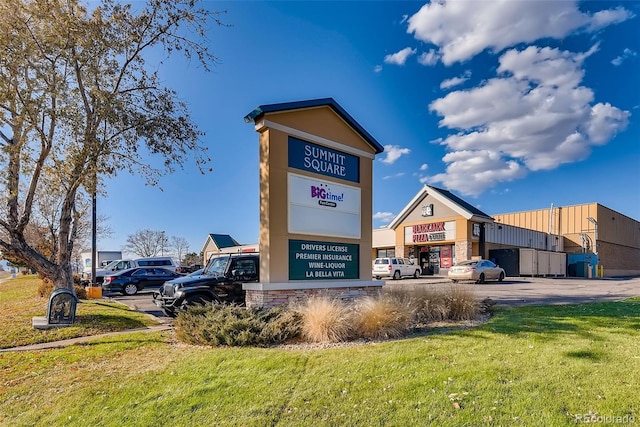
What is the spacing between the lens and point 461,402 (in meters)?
3.95

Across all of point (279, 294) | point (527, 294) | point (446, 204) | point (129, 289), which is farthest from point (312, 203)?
point (446, 204)

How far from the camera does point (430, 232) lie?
31938 millimetres

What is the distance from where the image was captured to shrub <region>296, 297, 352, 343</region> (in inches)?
264

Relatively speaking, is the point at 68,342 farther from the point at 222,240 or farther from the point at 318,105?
the point at 222,240

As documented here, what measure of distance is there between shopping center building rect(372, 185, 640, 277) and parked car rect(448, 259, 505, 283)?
20.6 ft

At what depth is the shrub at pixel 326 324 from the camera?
6695 millimetres

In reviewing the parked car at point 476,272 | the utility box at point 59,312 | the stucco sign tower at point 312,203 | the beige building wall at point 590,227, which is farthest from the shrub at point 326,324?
the beige building wall at point 590,227

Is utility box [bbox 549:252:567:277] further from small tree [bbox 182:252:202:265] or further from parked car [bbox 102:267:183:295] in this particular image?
small tree [bbox 182:252:202:265]

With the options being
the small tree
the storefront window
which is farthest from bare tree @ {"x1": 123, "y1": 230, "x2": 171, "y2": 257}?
the storefront window

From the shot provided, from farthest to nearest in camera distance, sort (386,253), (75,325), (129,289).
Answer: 1. (386,253)
2. (129,289)
3. (75,325)

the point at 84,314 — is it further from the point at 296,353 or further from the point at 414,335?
the point at 414,335

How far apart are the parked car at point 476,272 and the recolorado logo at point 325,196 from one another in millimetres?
14665

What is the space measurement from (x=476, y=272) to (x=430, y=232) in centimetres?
1042

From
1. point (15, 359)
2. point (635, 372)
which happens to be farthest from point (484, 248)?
point (15, 359)
